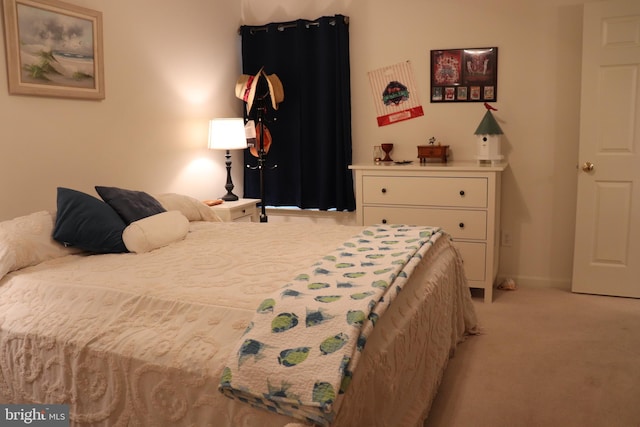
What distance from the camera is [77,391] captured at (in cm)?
182

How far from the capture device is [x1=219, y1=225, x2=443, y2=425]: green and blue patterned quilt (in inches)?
55.6

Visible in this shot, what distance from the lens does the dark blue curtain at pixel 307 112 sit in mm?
4496

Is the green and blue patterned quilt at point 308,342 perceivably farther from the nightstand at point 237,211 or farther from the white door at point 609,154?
the white door at point 609,154

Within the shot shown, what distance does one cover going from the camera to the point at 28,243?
7.93 feet

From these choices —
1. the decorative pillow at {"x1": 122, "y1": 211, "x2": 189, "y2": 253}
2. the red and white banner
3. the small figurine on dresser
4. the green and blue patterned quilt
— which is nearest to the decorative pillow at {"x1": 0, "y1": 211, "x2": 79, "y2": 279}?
the decorative pillow at {"x1": 122, "y1": 211, "x2": 189, "y2": 253}

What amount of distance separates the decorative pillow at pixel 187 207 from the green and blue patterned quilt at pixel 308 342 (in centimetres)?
153

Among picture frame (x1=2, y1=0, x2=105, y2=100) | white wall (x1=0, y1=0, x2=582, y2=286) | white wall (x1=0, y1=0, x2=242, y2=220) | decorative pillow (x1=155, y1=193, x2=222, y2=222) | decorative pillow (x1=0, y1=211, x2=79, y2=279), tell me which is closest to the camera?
decorative pillow (x1=0, y1=211, x2=79, y2=279)

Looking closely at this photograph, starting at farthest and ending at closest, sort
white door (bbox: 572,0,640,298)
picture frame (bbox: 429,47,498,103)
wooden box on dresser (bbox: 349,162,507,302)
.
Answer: picture frame (bbox: 429,47,498,103) → wooden box on dresser (bbox: 349,162,507,302) → white door (bbox: 572,0,640,298)

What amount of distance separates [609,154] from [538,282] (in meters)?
1.06

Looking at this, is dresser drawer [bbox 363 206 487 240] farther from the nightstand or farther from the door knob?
the nightstand

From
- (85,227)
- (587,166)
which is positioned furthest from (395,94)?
(85,227)

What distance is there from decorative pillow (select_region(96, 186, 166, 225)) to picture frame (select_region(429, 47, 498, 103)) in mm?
2385

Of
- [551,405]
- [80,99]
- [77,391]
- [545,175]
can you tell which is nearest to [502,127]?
[545,175]

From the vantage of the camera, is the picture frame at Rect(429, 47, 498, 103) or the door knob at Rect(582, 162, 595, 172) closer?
the door knob at Rect(582, 162, 595, 172)
